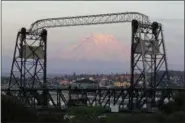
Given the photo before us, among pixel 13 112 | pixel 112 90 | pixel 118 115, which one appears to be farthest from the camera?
pixel 112 90

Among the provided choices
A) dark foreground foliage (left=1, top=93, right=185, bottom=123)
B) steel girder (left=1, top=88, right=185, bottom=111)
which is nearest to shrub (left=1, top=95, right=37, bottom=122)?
dark foreground foliage (left=1, top=93, right=185, bottom=123)

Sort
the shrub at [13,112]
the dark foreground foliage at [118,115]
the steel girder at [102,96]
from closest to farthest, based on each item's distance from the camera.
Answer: the dark foreground foliage at [118,115], the shrub at [13,112], the steel girder at [102,96]

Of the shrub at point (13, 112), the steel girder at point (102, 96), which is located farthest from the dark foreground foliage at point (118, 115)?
the steel girder at point (102, 96)

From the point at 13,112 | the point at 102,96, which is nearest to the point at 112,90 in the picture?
the point at 102,96

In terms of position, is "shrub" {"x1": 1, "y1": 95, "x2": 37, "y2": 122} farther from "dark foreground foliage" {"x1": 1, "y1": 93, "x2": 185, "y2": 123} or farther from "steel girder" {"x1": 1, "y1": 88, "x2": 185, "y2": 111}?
"steel girder" {"x1": 1, "y1": 88, "x2": 185, "y2": 111}

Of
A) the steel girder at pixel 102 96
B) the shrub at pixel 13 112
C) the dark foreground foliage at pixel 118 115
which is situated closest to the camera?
the dark foreground foliage at pixel 118 115

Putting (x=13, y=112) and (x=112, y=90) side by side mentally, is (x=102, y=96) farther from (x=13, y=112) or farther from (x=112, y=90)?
(x=13, y=112)

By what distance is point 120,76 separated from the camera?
5576 inches

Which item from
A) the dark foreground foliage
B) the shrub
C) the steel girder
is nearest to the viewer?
the dark foreground foliage

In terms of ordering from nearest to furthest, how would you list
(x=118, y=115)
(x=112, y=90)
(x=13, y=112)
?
(x=118, y=115) < (x=13, y=112) < (x=112, y=90)

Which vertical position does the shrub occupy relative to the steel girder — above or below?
above

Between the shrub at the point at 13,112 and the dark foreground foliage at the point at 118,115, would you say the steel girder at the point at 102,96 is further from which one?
the shrub at the point at 13,112

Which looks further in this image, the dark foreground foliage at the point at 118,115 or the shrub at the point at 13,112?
the shrub at the point at 13,112

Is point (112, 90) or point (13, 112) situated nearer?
point (13, 112)
